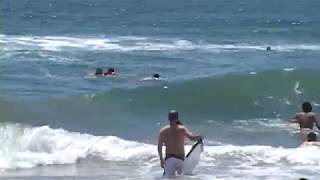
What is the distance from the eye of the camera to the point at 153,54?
37.2m

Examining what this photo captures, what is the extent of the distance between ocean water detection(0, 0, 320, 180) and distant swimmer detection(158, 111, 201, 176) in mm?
1054

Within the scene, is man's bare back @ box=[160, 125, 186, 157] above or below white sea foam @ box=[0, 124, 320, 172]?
below

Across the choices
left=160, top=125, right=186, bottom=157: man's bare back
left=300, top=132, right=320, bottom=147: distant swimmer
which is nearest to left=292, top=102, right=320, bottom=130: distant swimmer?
left=300, top=132, right=320, bottom=147: distant swimmer

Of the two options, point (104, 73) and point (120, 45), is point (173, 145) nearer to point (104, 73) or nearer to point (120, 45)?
point (104, 73)

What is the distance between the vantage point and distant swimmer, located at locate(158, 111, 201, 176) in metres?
15.0

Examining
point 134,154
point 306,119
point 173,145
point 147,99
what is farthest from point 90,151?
point 147,99

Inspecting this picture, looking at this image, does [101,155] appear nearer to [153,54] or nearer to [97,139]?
[97,139]

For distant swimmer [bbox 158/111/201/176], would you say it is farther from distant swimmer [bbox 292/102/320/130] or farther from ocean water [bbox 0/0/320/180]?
distant swimmer [bbox 292/102/320/130]

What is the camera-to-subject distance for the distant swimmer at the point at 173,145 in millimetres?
14961

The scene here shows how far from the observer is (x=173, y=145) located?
1501cm

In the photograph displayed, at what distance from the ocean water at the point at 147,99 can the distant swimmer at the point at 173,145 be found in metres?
1.05

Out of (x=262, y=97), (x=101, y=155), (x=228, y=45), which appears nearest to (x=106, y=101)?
(x=262, y=97)

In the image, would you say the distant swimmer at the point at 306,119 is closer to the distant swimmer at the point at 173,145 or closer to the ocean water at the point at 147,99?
the ocean water at the point at 147,99

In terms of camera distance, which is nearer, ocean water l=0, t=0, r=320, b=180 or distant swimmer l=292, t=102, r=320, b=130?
ocean water l=0, t=0, r=320, b=180
